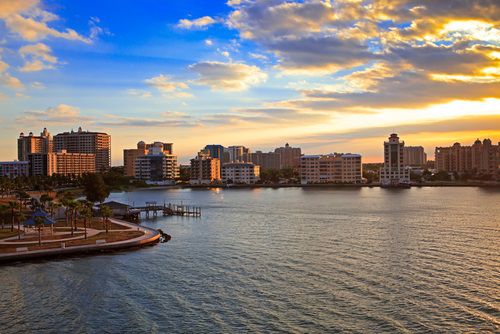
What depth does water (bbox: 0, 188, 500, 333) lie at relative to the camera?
26.4m

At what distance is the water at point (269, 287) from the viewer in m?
26.4

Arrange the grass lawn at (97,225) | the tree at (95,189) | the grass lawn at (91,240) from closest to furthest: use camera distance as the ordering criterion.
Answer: the grass lawn at (91,240), the grass lawn at (97,225), the tree at (95,189)

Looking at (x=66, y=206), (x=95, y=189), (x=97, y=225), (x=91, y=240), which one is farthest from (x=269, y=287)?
(x=95, y=189)

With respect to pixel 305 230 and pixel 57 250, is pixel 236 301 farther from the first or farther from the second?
pixel 305 230

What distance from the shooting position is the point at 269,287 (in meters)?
32.8

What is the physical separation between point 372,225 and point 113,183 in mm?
135619

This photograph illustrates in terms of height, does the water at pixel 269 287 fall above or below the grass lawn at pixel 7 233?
below

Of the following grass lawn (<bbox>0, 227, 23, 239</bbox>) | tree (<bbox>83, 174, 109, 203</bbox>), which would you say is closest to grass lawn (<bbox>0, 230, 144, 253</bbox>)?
grass lawn (<bbox>0, 227, 23, 239</bbox>)

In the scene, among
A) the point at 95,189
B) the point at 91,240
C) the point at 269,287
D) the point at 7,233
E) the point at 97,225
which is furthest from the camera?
the point at 95,189

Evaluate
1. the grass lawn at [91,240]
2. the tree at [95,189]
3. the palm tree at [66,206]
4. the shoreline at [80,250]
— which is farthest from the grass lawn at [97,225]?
the tree at [95,189]

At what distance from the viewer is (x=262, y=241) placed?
52781 millimetres

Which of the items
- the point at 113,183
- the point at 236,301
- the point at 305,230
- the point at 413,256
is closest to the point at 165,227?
the point at 305,230

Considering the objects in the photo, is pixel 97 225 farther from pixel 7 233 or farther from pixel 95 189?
pixel 95 189

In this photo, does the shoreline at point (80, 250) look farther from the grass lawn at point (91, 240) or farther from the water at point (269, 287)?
the water at point (269, 287)
